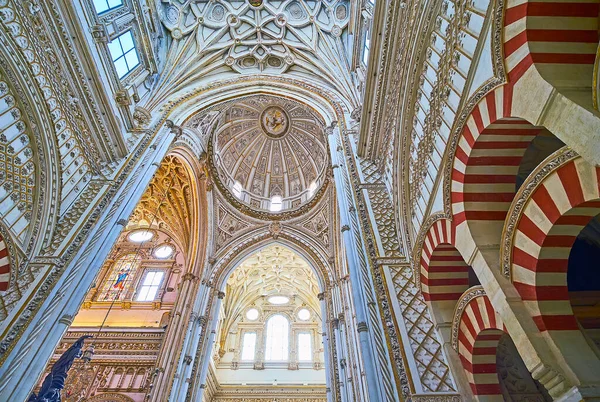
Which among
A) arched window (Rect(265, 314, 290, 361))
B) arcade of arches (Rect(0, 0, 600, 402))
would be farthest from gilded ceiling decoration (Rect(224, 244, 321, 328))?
arcade of arches (Rect(0, 0, 600, 402))

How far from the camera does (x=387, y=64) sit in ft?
21.8

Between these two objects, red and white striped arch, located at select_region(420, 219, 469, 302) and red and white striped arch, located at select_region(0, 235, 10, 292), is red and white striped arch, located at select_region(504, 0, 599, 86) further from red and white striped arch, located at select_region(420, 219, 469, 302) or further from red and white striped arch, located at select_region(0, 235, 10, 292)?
red and white striped arch, located at select_region(0, 235, 10, 292)

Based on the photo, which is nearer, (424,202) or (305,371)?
(424,202)

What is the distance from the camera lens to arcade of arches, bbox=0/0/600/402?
2994 mm

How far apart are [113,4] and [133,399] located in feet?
41.0

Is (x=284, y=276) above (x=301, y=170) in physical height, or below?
below

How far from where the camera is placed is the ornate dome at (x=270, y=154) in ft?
51.9

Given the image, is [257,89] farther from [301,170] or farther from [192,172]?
[301,170]

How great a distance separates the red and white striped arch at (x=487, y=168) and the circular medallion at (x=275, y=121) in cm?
1324

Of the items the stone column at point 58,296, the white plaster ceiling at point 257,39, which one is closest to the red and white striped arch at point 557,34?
the stone column at point 58,296

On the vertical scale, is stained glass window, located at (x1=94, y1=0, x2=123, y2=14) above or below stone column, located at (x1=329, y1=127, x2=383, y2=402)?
above

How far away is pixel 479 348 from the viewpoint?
14.1ft

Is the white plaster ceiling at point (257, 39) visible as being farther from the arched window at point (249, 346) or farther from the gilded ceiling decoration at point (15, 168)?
the arched window at point (249, 346)

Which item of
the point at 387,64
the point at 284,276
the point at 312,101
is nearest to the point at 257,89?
the point at 312,101
